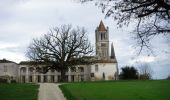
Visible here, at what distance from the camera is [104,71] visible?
149 meters

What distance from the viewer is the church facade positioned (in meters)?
148

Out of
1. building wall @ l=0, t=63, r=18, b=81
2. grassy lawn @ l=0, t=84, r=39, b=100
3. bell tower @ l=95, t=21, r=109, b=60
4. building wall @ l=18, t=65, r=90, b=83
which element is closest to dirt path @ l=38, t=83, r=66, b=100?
grassy lawn @ l=0, t=84, r=39, b=100

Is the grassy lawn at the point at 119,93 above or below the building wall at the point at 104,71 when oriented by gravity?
below

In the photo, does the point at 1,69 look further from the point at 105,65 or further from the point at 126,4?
the point at 126,4

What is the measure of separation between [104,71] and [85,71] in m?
8.36

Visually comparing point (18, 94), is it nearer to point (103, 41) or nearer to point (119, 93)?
point (119, 93)

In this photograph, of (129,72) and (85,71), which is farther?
(85,71)

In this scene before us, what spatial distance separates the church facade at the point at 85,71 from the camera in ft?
484

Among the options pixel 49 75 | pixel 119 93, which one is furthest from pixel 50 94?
pixel 49 75

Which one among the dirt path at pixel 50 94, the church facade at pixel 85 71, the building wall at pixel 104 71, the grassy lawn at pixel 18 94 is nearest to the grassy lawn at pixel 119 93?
the dirt path at pixel 50 94

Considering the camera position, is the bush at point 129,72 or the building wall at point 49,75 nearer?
the bush at point 129,72

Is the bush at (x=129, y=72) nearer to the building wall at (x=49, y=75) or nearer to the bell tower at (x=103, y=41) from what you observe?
the bell tower at (x=103, y=41)

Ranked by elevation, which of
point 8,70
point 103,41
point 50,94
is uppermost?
point 103,41

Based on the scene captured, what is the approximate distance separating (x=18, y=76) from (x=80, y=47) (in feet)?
196
